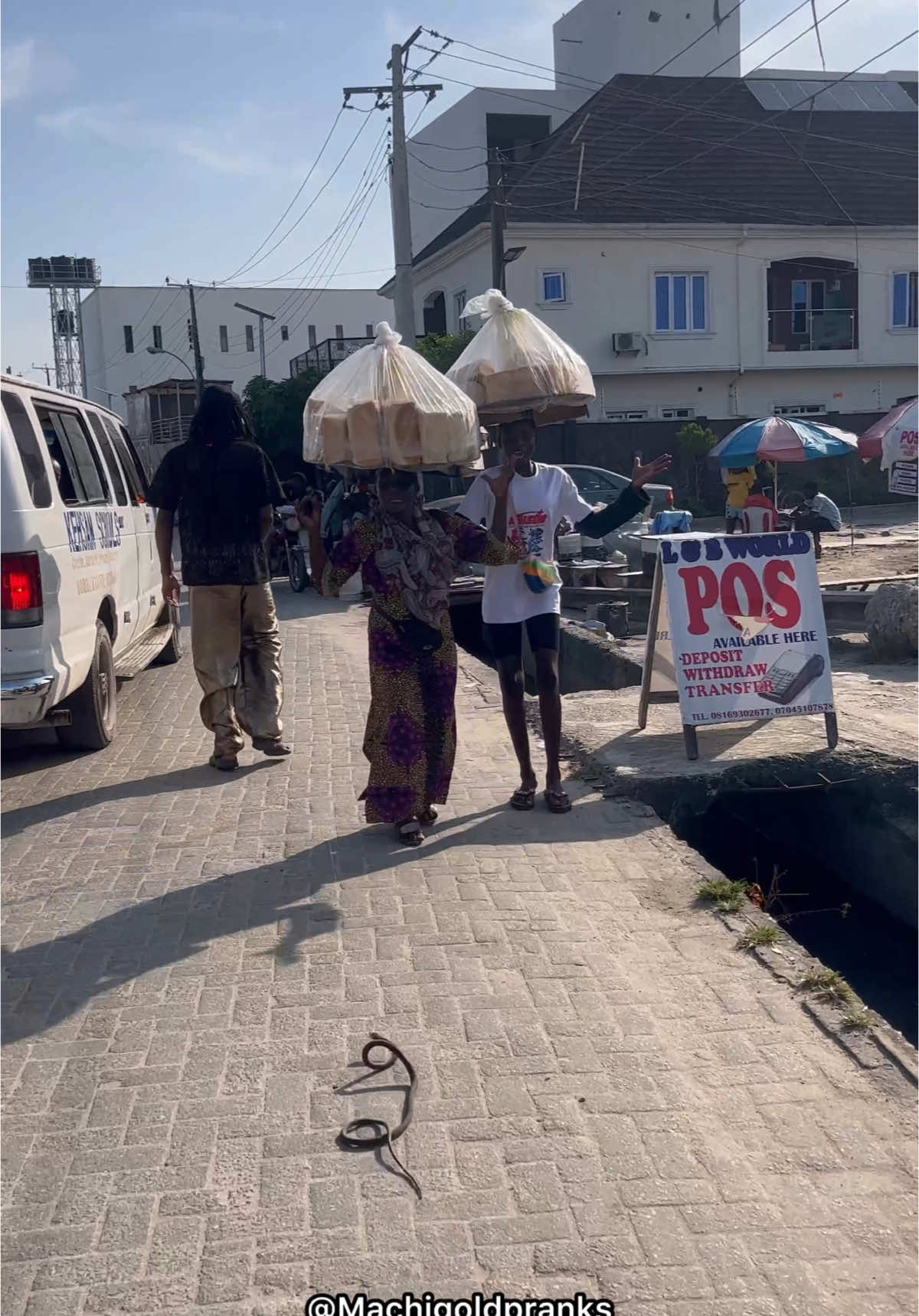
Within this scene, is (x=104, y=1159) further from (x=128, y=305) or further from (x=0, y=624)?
(x=128, y=305)

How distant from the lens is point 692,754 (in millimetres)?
6574

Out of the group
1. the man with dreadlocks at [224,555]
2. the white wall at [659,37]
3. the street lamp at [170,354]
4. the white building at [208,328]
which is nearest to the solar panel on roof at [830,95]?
the white wall at [659,37]

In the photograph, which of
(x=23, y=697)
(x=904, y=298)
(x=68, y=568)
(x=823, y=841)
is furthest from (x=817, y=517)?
(x=904, y=298)

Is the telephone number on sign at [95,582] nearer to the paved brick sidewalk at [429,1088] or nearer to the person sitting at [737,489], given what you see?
the paved brick sidewalk at [429,1088]

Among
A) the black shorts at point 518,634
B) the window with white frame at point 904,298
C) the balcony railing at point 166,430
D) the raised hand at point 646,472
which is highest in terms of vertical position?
the window with white frame at point 904,298

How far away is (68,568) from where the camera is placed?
6.75 m

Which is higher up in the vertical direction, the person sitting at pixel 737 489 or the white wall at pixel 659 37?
the white wall at pixel 659 37

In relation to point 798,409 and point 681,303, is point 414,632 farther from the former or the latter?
point 798,409

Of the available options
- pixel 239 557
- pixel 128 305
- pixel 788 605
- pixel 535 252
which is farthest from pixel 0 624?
pixel 128 305

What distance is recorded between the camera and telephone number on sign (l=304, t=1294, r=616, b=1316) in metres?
2.66

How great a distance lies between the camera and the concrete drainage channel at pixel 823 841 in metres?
6.27

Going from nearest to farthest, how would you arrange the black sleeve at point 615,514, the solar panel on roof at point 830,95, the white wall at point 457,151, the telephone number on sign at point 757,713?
1. the black sleeve at point 615,514
2. the telephone number on sign at point 757,713
3. the solar panel on roof at point 830,95
4. the white wall at point 457,151

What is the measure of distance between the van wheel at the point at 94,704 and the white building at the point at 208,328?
64655 millimetres

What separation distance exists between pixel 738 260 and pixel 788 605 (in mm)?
28480
